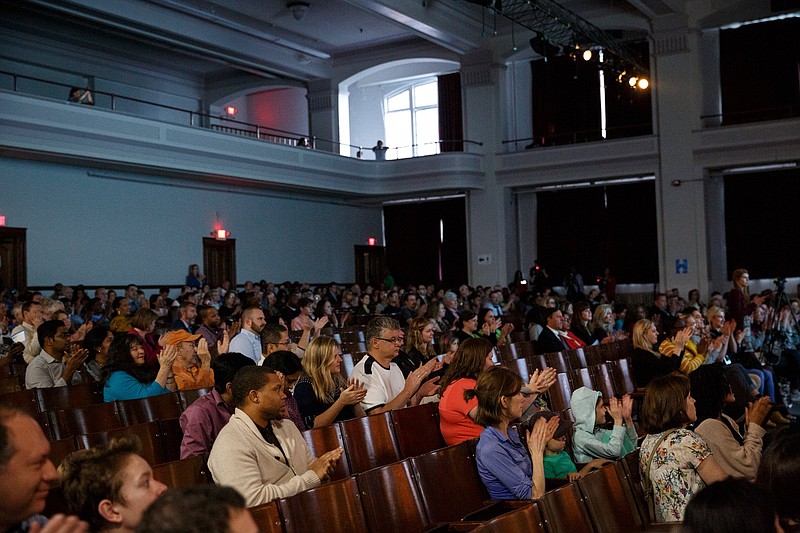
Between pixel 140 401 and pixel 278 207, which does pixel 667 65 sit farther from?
pixel 140 401

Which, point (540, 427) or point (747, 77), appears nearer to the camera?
point (540, 427)

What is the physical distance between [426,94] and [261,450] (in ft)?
60.9

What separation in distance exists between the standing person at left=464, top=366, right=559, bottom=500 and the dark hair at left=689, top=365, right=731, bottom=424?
36.9 inches

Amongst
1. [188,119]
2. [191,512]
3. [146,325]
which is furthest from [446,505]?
[188,119]

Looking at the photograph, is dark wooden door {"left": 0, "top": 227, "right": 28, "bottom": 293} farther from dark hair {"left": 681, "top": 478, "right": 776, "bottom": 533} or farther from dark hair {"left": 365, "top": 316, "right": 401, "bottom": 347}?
dark hair {"left": 681, "top": 478, "right": 776, "bottom": 533}

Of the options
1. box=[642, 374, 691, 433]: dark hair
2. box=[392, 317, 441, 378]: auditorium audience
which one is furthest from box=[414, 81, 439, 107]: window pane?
box=[642, 374, 691, 433]: dark hair

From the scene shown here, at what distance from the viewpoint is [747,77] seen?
664 inches

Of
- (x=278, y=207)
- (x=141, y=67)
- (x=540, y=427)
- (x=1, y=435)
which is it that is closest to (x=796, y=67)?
(x=278, y=207)

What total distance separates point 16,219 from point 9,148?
158 centimetres

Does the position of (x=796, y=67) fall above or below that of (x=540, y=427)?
above

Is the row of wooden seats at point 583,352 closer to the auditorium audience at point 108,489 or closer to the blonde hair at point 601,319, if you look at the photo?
the blonde hair at point 601,319

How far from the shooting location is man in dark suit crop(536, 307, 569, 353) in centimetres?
782

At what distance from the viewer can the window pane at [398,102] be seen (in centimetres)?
2116

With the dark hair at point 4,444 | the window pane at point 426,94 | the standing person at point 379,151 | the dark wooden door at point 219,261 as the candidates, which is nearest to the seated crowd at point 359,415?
the dark hair at point 4,444
